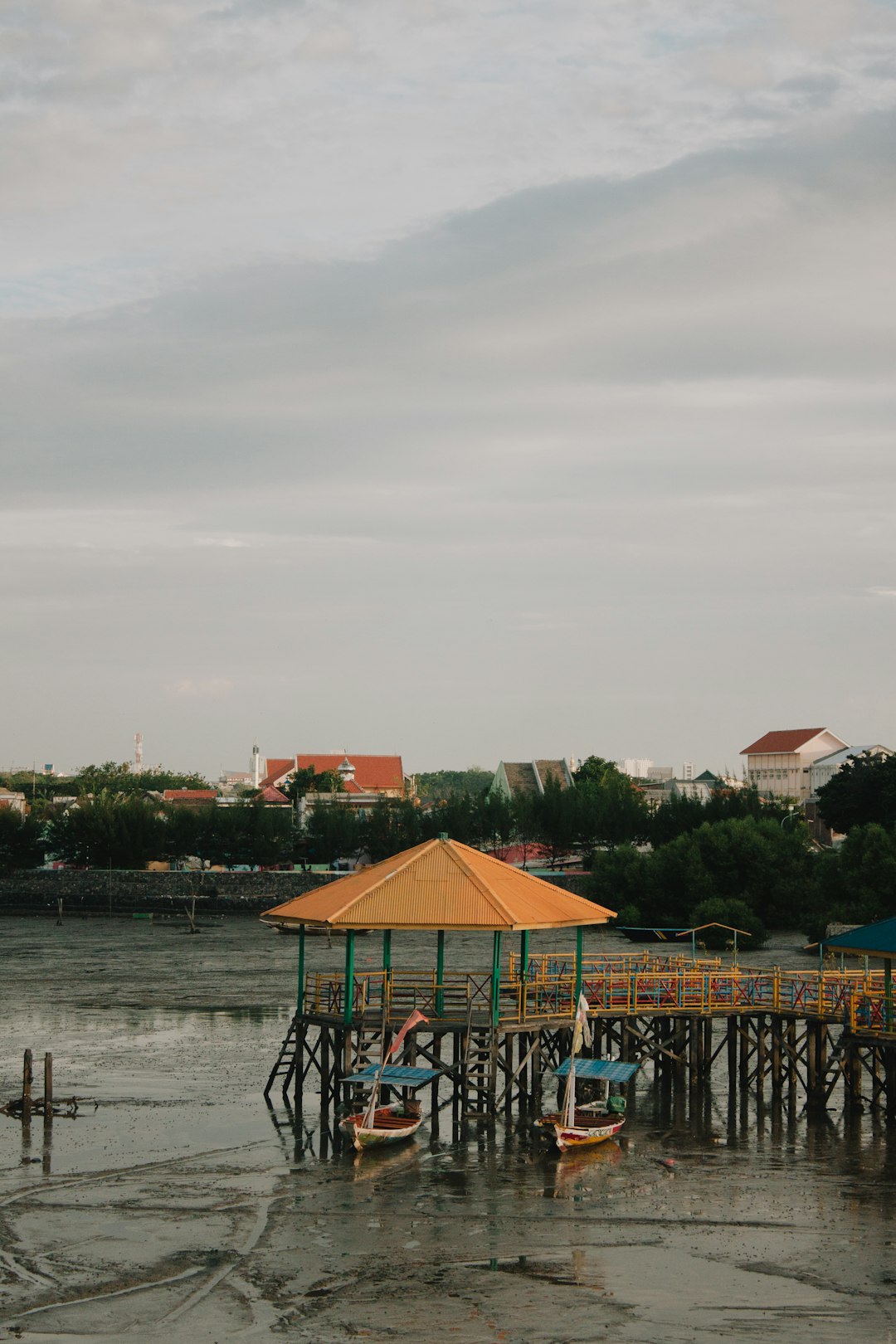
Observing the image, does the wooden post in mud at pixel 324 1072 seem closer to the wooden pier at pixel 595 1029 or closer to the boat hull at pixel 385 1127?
the wooden pier at pixel 595 1029

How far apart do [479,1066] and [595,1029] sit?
5.12 meters

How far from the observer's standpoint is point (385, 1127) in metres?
32.9

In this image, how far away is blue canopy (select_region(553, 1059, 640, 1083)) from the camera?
34875 mm

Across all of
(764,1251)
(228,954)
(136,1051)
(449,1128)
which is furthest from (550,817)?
(764,1251)

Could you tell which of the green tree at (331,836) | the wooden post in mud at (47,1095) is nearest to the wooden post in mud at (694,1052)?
the wooden post in mud at (47,1095)

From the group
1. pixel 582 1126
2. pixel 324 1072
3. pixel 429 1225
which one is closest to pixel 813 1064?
pixel 582 1126

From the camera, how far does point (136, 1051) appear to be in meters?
47.1

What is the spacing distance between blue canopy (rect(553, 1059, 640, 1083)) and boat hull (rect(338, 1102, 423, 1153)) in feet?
12.5

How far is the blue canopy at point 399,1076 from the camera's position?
3312cm

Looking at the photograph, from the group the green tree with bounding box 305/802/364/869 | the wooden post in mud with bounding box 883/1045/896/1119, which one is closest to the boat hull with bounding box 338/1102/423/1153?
the wooden post in mud with bounding box 883/1045/896/1119

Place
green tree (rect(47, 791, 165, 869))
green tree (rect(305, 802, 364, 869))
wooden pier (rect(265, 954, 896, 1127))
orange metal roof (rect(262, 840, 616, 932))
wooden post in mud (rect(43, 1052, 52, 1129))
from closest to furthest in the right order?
wooden post in mud (rect(43, 1052, 52, 1129)), orange metal roof (rect(262, 840, 616, 932)), wooden pier (rect(265, 954, 896, 1127)), green tree (rect(47, 791, 165, 869)), green tree (rect(305, 802, 364, 869))

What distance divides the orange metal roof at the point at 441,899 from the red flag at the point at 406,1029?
2081 mm

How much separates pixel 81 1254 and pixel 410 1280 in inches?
225

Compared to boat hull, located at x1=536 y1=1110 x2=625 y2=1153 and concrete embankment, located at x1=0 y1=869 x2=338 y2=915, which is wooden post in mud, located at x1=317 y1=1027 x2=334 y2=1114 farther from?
concrete embankment, located at x1=0 y1=869 x2=338 y2=915
